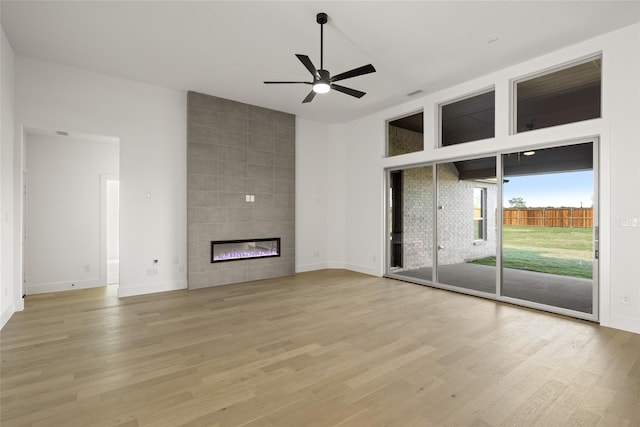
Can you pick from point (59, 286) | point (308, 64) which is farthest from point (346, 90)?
point (59, 286)

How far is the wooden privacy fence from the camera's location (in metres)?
4.00

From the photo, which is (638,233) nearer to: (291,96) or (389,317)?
(389,317)

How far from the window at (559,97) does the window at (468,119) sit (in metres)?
0.40

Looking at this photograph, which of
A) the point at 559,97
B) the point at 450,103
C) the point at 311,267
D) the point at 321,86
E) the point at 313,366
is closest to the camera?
the point at 313,366

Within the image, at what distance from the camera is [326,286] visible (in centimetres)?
567

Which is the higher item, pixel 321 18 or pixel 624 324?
pixel 321 18

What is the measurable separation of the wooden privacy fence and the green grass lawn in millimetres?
67

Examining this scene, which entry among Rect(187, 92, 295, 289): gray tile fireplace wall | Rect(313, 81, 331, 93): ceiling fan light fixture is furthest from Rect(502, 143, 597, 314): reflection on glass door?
Rect(187, 92, 295, 289): gray tile fireplace wall

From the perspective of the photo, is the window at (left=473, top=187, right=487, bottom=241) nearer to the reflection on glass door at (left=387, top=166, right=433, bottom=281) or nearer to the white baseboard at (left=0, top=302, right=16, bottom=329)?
the reflection on glass door at (left=387, top=166, right=433, bottom=281)

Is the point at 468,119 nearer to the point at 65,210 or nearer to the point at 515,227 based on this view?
the point at 515,227

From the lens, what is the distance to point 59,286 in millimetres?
5289

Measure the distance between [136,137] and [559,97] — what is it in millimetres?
6393

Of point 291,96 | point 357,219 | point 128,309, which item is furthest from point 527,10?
point 128,309

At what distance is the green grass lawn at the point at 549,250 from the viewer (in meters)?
4.02
